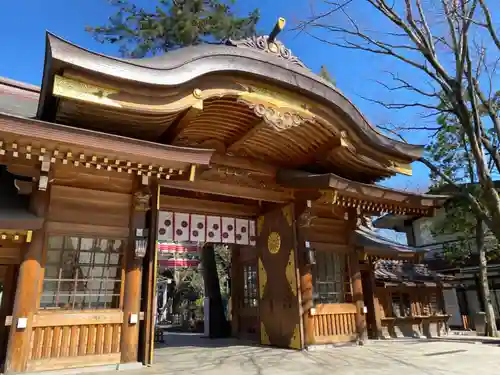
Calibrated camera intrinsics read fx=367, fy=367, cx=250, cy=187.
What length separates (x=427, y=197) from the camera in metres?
9.30

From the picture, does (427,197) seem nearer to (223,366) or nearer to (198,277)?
(223,366)

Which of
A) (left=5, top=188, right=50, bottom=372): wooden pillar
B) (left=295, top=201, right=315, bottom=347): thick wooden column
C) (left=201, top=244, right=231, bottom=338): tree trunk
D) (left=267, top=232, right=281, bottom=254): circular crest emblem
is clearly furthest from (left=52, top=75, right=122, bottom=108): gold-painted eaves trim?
(left=201, top=244, right=231, bottom=338): tree trunk

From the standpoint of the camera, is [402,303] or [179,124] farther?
[402,303]

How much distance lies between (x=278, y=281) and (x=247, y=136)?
11.8 ft

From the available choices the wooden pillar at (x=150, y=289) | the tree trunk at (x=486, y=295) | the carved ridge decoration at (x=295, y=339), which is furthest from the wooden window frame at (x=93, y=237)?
the tree trunk at (x=486, y=295)

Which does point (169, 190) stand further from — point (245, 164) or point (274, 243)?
point (274, 243)

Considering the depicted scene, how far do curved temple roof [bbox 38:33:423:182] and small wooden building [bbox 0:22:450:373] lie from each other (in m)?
0.03

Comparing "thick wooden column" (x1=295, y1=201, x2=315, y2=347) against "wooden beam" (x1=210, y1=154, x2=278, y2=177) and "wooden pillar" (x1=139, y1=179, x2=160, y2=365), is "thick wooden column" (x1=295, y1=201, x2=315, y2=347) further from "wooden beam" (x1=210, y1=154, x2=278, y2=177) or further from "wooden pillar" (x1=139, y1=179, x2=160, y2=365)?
"wooden pillar" (x1=139, y1=179, x2=160, y2=365)

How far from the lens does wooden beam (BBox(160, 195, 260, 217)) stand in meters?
8.83

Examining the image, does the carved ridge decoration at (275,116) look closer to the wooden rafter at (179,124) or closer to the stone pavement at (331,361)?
the wooden rafter at (179,124)

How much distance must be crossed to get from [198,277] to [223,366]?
19.9m

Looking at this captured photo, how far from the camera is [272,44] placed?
7.50 meters

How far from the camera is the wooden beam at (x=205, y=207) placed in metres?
8.83

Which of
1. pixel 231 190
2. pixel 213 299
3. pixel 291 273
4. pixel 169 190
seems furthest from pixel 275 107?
pixel 213 299
